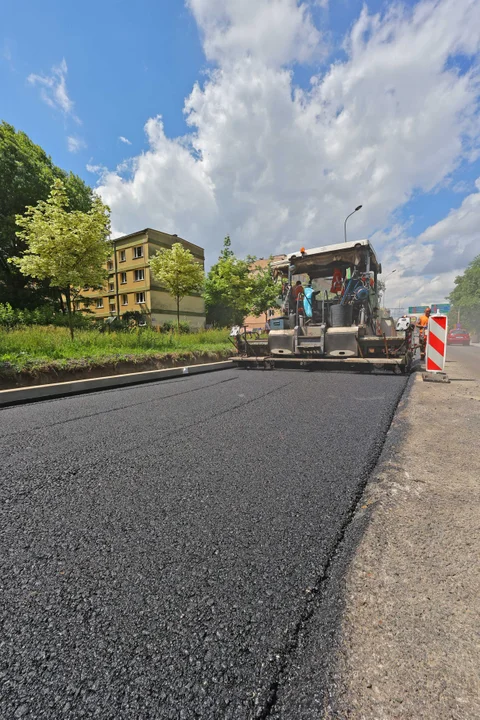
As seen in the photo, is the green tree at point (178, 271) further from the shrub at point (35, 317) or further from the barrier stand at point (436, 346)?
the barrier stand at point (436, 346)

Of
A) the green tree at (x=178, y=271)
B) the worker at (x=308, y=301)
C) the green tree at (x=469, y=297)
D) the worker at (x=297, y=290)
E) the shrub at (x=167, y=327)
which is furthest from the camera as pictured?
the green tree at (x=469, y=297)

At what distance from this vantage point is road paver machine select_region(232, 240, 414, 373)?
7.74 meters

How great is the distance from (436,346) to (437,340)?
5.6 inches

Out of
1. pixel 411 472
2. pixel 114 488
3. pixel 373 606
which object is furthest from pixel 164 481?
pixel 411 472

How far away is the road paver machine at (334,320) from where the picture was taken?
774cm

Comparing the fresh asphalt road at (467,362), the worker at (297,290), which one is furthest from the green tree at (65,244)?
the fresh asphalt road at (467,362)

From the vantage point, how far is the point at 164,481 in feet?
8.04

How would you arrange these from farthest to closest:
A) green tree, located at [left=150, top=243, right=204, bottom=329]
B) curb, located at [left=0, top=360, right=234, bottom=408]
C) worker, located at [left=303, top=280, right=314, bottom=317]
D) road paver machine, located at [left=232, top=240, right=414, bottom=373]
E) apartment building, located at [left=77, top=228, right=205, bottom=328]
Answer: apartment building, located at [left=77, top=228, right=205, bottom=328] < green tree, located at [left=150, top=243, right=204, bottom=329] < worker, located at [left=303, top=280, right=314, bottom=317] < road paver machine, located at [left=232, top=240, right=414, bottom=373] < curb, located at [left=0, top=360, right=234, bottom=408]

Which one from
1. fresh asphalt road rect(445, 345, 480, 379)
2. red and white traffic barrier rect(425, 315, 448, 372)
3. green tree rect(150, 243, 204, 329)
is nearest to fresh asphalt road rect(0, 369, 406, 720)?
red and white traffic barrier rect(425, 315, 448, 372)

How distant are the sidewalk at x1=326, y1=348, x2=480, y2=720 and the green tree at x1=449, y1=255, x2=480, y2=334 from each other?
223 feet

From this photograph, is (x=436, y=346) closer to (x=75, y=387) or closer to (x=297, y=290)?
(x=297, y=290)

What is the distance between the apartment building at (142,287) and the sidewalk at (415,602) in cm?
2999

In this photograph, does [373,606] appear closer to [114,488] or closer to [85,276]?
[114,488]

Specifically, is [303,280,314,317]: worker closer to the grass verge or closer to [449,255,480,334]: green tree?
the grass verge
